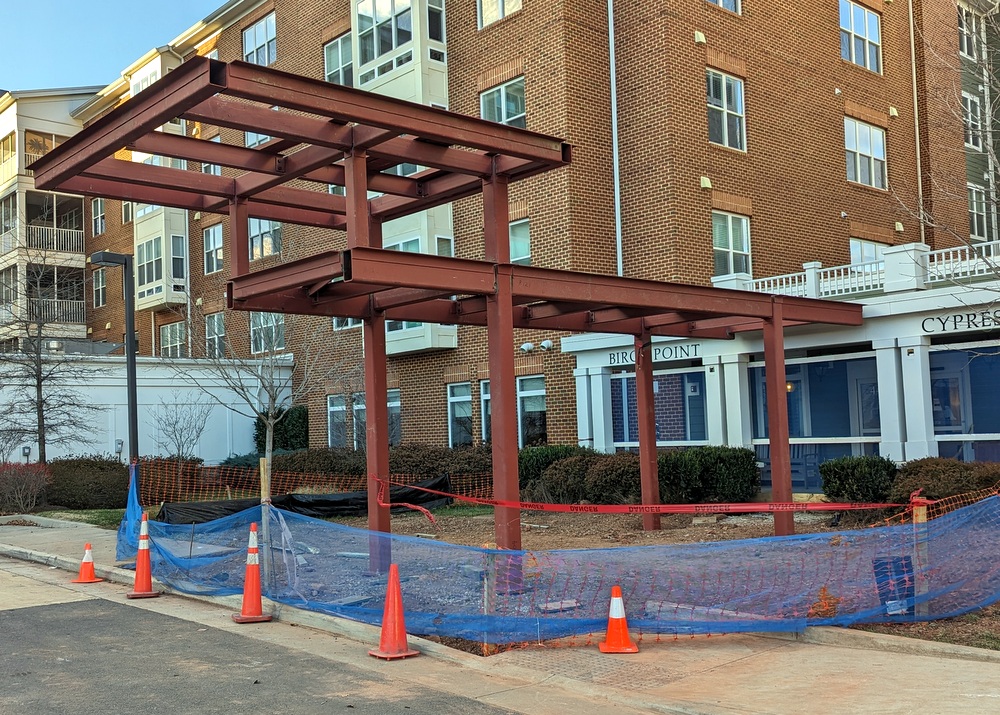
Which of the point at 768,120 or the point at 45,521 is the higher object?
the point at 768,120

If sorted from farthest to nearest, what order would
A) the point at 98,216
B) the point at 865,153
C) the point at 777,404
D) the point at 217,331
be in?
the point at 98,216 → the point at 217,331 → the point at 865,153 → the point at 777,404

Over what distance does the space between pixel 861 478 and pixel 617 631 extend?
839 centimetres

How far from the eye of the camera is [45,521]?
2023cm

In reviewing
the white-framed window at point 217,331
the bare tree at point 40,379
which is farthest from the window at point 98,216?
the white-framed window at point 217,331

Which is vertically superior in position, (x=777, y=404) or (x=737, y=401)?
(x=737, y=401)

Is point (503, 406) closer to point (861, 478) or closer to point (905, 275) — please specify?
point (861, 478)

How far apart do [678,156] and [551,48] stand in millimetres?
4068

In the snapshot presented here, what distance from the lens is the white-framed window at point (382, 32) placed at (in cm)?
2686

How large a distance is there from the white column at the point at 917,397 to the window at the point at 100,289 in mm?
34374

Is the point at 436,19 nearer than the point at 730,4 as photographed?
No

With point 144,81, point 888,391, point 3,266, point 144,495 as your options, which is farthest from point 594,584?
point 3,266

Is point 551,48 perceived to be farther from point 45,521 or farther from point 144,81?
point 144,81

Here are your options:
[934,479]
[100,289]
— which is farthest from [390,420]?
[100,289]

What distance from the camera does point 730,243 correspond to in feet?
78.5
